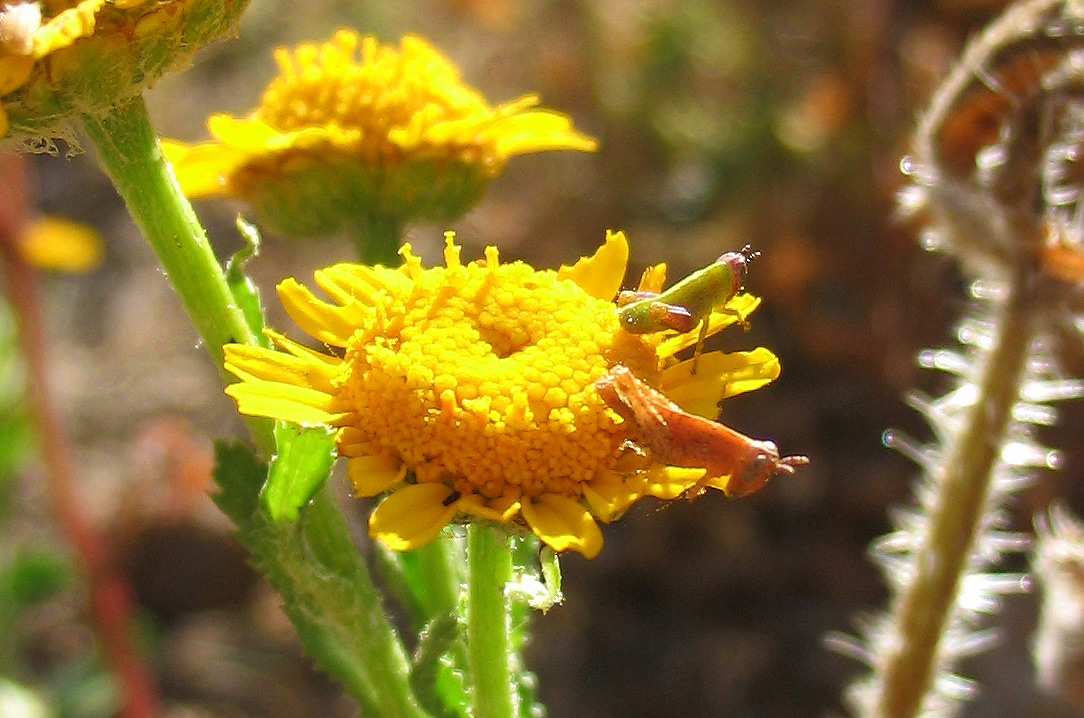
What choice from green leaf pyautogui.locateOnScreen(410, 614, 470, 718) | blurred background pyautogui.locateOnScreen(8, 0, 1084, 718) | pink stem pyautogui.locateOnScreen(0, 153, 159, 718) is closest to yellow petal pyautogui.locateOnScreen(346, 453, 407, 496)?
green leaf pyautogui.locateOnScreen(410, 614, 470, 718)

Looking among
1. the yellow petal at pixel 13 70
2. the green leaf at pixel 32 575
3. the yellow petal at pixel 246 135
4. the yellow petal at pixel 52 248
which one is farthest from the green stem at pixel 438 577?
the green leaf at pixel 32 575

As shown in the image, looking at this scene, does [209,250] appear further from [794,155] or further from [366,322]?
[794,155]

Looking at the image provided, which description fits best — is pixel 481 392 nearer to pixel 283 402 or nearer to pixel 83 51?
pixel 283 402

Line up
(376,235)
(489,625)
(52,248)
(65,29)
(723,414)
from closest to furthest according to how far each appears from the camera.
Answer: (65,29) → (489,625) → (376,235) → (52,248) → (723,414)

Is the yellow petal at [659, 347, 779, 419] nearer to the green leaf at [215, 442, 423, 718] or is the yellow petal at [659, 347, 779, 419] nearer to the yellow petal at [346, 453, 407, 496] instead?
the yellow petal at [346, 453, 407, 496]

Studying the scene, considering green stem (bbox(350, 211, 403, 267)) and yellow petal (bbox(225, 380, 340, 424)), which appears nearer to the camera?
yellow petal (bbox(225, 380, 340, 424))

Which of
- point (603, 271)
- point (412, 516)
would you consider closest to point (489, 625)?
point (412, 516)

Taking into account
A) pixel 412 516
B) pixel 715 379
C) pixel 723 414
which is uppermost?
pixel 723 414
